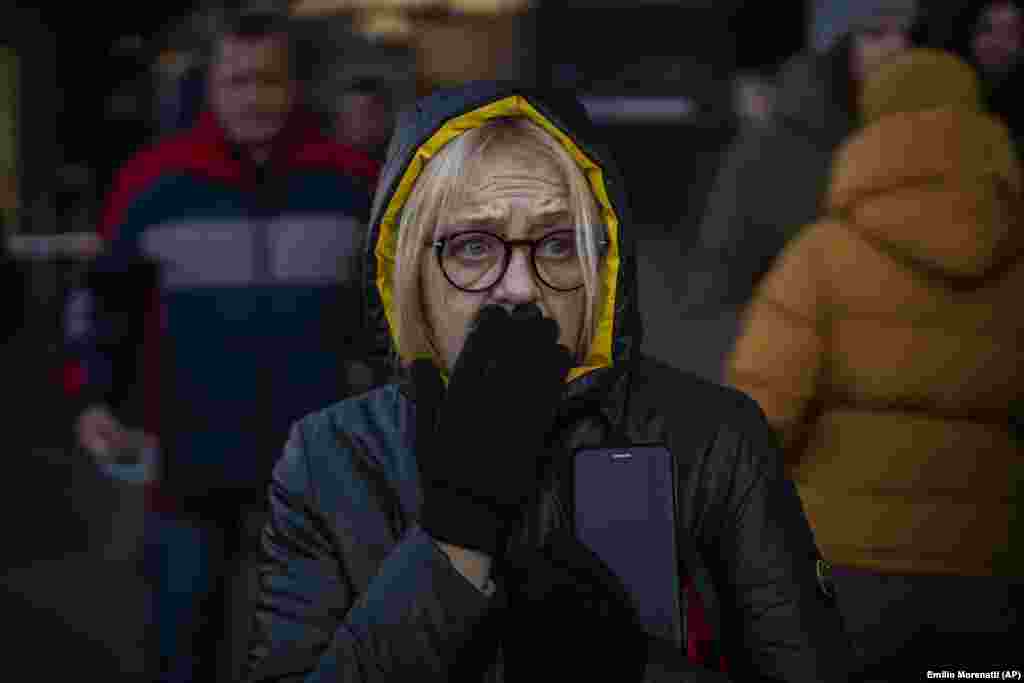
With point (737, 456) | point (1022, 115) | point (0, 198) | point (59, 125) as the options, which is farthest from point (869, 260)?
point (59, 125)

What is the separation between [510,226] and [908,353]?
1.19m

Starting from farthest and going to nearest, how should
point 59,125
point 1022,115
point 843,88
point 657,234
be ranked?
point 59,125 → point 657,234 → point 1022,115 → point 843,88

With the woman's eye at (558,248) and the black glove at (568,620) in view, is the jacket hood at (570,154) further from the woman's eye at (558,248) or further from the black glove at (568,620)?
the black glove at (568,620)

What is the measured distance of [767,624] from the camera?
1.69 metres

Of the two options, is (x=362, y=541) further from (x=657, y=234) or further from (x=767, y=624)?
(x=657, y=234)

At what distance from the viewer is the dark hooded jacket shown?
4.14 metres

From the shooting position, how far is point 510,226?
1829mm

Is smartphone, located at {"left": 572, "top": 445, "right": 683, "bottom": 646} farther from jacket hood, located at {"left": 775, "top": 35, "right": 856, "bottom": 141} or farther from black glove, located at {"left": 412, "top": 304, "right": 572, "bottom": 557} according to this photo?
jacket hood, located at {"left": 775, "top": 35, "right": 856, "bottom": 141}

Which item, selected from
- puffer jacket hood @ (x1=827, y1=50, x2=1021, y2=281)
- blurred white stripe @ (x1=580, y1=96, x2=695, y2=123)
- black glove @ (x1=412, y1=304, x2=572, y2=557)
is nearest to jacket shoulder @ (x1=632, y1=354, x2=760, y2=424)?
black glove @ (x1=412, y1=304, x2=572, y2=557)

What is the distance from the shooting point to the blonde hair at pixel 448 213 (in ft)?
6.06

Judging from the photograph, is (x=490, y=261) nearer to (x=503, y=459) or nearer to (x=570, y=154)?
(x=570, y=154)

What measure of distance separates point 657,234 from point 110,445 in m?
6.67

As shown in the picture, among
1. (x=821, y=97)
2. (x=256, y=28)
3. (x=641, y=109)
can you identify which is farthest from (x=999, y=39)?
(x=641, y=109)

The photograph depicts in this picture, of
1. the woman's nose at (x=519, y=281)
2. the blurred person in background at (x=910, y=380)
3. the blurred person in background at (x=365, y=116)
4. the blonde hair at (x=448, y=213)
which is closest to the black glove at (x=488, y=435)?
the woman's nose at (x=519, y=281)
